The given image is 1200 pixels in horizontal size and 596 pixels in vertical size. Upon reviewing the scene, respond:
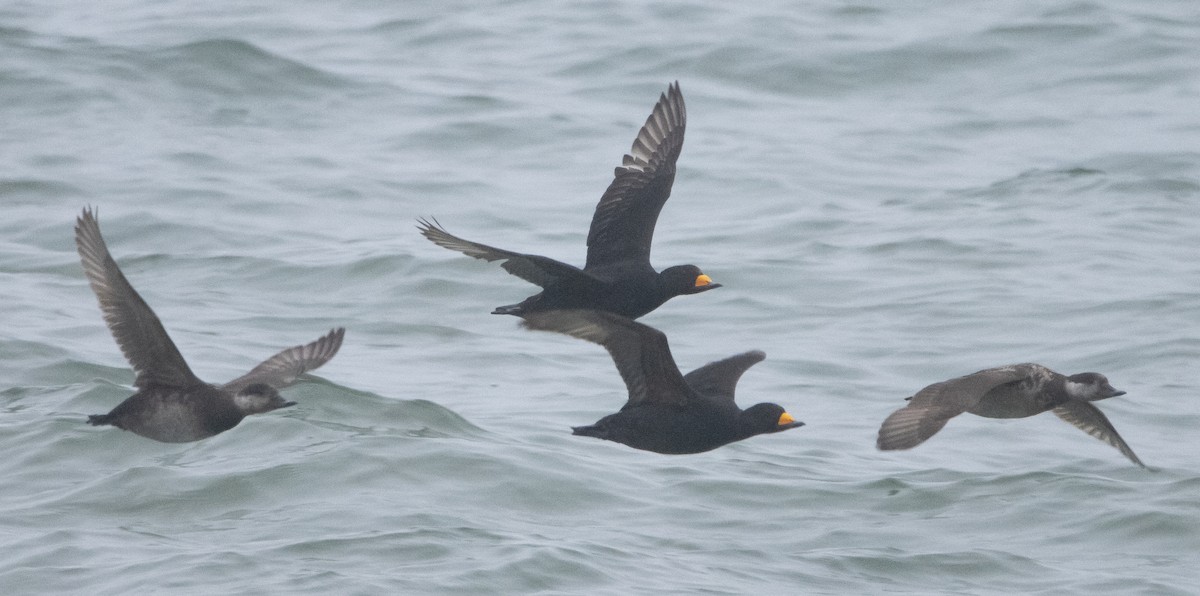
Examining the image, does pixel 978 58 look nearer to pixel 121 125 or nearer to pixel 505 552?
pixel 121 125

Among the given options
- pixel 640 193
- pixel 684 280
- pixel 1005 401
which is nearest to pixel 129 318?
pixel 684 280

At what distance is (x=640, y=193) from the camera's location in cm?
892

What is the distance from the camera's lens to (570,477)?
9734 mm

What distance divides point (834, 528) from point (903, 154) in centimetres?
903

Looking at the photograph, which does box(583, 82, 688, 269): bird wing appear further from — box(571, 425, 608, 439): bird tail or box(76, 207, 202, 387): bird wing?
box(76, 207, 202, 387): bird wing

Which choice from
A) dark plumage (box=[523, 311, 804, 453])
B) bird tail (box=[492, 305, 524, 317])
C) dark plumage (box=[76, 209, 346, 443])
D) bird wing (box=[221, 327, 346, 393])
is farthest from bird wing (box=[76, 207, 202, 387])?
dark plumage (box=[523, 311, 804, 453])

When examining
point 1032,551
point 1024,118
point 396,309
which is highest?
point 1024,118

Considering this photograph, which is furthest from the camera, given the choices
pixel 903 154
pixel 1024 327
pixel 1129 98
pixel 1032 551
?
pixel 1129 98

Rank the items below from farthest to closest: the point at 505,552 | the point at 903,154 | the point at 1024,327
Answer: the point at 903,154 < the point at 1024,327 < the point at 505,552

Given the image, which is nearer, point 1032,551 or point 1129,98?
point 1032,551

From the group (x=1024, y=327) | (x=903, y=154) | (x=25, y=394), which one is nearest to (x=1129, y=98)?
(x=903, y=154)

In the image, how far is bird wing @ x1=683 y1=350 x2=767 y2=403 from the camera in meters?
7.67

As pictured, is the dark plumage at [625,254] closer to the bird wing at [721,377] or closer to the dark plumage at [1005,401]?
the bird wing at [721,377]

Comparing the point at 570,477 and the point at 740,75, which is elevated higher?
the point at 740,75
